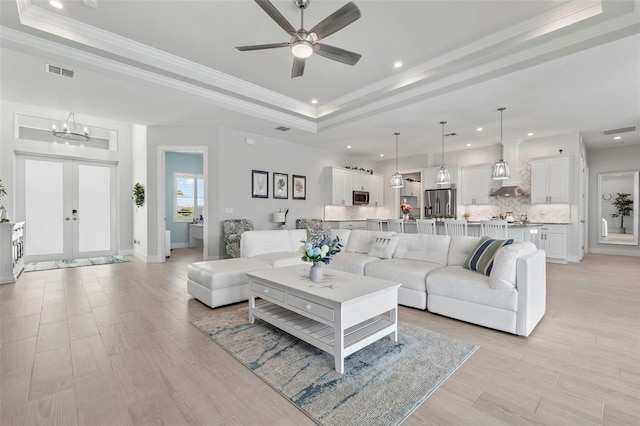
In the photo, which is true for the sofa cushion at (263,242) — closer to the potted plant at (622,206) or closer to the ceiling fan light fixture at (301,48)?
the ceiling fan light fixture at (301,48)

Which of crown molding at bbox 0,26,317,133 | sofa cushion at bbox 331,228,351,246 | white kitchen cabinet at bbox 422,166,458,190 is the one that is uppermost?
crown molding at bbox 0,26,317,133

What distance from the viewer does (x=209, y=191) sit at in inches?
250

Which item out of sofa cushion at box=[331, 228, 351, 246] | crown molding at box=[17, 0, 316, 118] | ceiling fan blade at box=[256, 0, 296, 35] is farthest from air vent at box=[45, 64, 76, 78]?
sofa cushion at box=[331, 228, 351, 246]

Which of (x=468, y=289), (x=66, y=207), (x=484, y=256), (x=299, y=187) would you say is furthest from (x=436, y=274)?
(x=66, y=207)

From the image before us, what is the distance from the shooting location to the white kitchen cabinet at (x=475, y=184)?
25.4ft

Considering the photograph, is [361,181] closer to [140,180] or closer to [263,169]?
[263,169]

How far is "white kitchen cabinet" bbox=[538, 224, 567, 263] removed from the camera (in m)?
6.52

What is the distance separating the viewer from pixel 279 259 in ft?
14.0

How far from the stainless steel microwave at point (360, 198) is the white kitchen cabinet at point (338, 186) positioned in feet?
0.72

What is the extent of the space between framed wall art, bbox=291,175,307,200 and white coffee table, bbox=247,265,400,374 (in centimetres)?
500

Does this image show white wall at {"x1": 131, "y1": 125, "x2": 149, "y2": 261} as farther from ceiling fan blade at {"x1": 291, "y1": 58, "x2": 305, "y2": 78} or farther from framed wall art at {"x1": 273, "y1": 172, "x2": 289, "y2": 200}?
ceiling fan blade at {"x1": 291, "y1": 58, "x2": 305, "y2": 78}

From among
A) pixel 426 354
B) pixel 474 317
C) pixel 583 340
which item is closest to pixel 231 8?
pixel 426 354

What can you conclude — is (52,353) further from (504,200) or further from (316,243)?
(504,200)

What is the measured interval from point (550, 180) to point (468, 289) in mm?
5624
